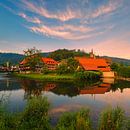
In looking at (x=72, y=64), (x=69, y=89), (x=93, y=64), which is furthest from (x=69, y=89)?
(x=93, y=64)

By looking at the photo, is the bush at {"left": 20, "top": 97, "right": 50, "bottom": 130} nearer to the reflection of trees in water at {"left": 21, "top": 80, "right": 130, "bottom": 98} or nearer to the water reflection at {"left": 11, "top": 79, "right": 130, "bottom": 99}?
the reflection of trees in water at {"left": 21, "top": 80, "right": 130, "bottom": 98}

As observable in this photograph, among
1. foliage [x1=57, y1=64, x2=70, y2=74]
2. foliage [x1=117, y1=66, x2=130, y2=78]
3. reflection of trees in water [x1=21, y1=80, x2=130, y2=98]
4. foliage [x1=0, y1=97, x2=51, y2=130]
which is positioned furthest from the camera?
foliage [x1=117, y1=66, x2=130, y2=78]

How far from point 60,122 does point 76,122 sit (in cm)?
140

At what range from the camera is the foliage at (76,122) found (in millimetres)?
14602

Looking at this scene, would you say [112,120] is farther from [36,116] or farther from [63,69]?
[63,69]

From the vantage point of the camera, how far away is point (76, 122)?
49.1 feet

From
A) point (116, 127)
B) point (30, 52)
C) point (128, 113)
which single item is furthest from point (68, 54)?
point (116, 127)

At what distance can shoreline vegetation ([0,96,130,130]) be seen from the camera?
584 inches

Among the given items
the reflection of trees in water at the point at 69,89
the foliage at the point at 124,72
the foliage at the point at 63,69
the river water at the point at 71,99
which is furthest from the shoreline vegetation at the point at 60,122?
the foliage at the point at 124,72

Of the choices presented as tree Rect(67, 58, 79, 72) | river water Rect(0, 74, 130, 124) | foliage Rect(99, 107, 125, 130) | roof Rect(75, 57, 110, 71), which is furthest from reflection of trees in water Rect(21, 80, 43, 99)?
roof Rect(75, 57, 110, 71)

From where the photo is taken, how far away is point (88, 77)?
73.6 meters

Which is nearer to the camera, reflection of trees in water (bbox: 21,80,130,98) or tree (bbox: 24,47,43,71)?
reflection of trees in water (bbox: 21,80,130,98)

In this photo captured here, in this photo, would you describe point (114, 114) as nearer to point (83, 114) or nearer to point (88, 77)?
point (83, 114)

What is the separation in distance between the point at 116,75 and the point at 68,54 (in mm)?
71037
